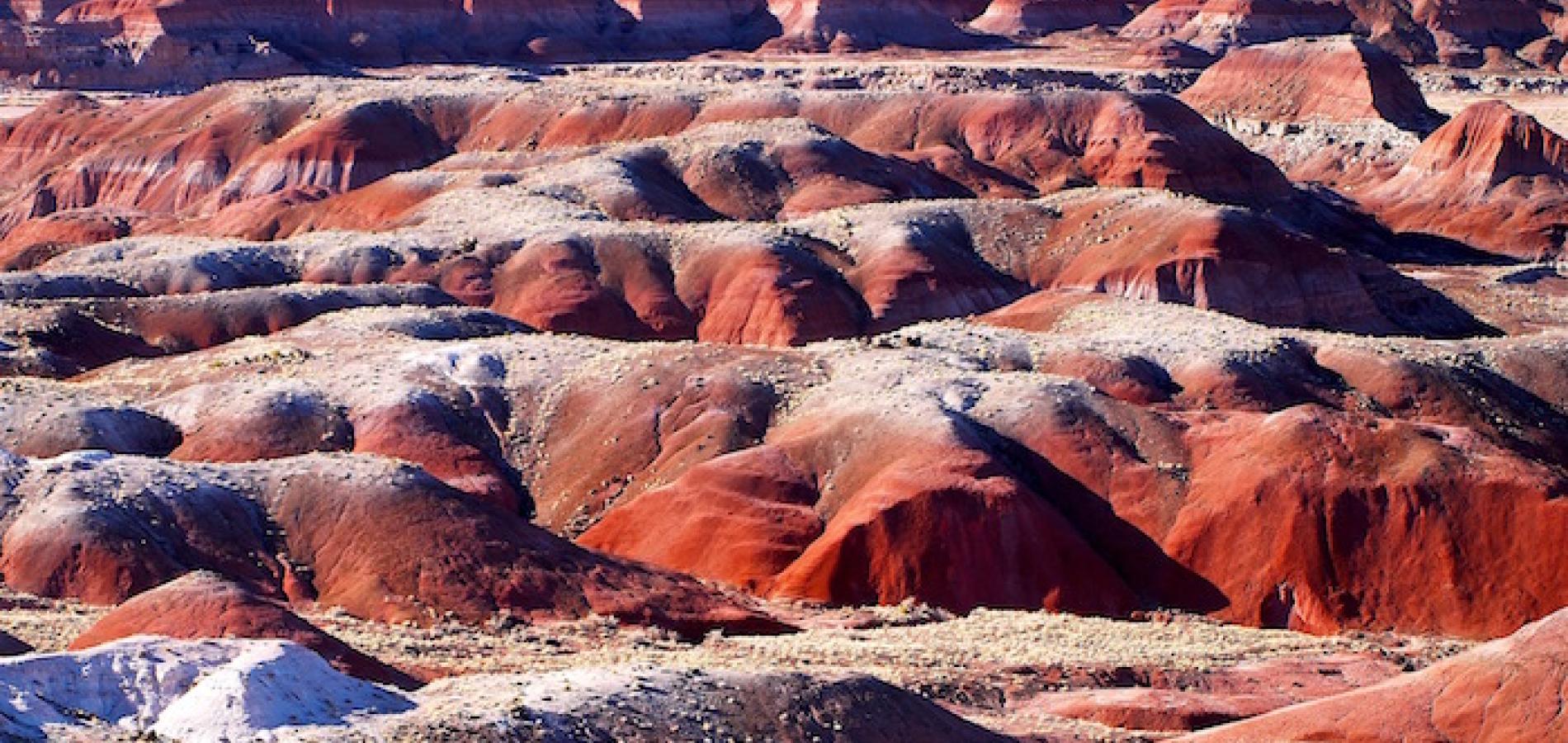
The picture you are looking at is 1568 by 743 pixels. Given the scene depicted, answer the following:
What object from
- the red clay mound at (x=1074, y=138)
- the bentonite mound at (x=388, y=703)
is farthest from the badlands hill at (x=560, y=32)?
the bentonite mound at (x=388, y=703)

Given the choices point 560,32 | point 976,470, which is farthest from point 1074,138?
point 976,470

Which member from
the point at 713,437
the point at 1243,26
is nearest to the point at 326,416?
the point at 713,437

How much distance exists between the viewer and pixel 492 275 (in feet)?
312

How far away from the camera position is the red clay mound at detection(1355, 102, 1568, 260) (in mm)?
125062

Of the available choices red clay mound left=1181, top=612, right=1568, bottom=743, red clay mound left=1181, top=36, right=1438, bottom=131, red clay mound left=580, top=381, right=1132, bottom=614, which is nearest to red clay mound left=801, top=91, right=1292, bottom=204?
red clay mound left=1181, top=36, right=1438, bottom=131

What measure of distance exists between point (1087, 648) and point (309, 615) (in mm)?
15679

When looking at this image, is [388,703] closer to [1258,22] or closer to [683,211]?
[683,211]

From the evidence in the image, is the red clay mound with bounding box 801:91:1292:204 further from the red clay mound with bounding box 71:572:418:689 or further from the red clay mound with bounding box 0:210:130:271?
the red clay mound with bounding box 71:572:418:689

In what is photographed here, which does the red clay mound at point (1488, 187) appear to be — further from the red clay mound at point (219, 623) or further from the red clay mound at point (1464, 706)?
the red clay mound at point (219, 623)

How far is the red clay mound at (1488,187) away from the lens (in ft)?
410

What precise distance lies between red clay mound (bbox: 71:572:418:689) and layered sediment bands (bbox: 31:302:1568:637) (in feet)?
30.3

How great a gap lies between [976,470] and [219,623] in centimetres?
2324

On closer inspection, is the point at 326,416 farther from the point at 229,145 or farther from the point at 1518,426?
the point at 229,145

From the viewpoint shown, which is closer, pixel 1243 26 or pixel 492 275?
pixel 492 275
